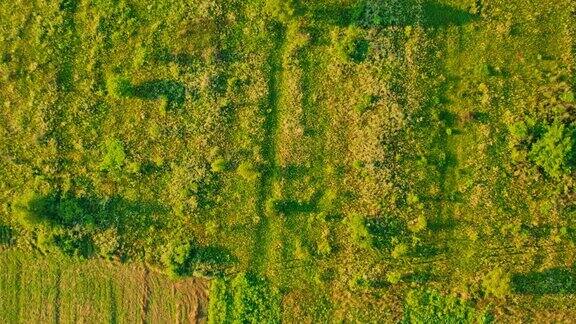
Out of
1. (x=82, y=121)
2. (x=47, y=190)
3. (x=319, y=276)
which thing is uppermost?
(x=82, y=121)

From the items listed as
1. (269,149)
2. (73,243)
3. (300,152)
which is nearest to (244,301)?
(269,149)

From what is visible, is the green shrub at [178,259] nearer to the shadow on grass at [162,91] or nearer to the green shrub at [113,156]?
the green shrub at [113,156]

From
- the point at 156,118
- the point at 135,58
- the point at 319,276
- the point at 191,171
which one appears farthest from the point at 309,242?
the point at 135,58

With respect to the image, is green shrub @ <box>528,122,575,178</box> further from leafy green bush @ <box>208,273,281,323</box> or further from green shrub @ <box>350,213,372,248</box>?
leafy green bush @ <box>208,273,281,323</box>

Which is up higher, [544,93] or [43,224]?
[544,93]

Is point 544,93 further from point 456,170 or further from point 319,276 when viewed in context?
point 319,276

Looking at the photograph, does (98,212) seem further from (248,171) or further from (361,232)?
(361,232)
